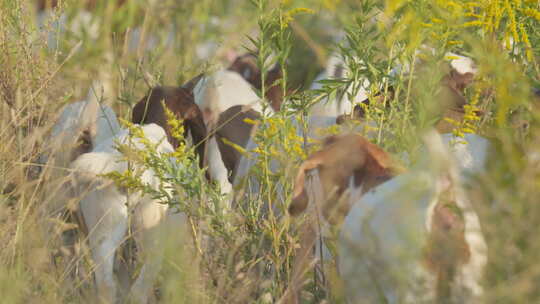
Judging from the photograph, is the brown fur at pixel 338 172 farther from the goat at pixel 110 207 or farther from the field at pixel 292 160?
the goat at pixel 110 207

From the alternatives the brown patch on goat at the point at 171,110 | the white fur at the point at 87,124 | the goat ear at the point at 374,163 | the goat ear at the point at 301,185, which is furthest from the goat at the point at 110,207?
the goat ear at the point at 374,163

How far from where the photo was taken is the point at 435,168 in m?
1.70

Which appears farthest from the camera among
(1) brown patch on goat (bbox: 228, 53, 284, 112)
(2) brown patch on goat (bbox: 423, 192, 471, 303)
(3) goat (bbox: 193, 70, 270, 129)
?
(1) brown patch on goat (bbox: 228, 53, 284, 112)

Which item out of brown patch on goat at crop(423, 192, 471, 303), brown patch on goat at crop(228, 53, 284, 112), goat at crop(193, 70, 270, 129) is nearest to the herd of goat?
brown patch on goat at crop(423, 192, 471, 303)

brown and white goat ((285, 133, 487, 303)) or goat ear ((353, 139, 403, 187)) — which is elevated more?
goat ear ((353, 139, 403, 187))

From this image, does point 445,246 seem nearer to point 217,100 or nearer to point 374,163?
point 374,163

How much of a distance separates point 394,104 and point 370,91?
0.66 ft

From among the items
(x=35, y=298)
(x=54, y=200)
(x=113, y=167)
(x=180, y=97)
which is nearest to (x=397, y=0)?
(x=35, y=298)

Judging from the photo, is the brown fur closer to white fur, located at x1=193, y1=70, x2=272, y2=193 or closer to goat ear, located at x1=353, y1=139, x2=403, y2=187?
goat ear, located at x1=353, y1=139, x2=403, y2=187

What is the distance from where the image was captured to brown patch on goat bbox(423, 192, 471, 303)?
207cm

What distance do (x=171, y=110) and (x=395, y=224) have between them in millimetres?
2636

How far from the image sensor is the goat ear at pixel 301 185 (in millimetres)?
2668

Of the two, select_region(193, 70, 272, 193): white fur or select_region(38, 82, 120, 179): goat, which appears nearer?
select_region(38, 82, 120, 179): goat

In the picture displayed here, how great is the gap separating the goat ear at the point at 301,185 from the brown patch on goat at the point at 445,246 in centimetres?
50
